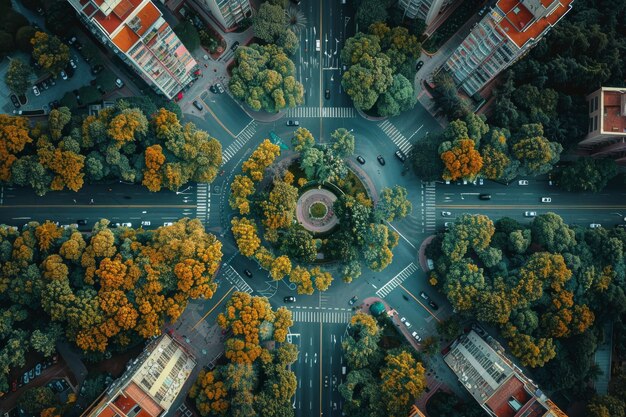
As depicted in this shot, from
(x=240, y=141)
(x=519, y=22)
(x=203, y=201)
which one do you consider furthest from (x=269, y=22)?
(x=519, y=22)

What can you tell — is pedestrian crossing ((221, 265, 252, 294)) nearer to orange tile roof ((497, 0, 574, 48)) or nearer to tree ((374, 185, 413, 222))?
tree ((374, 185, 413, 222))

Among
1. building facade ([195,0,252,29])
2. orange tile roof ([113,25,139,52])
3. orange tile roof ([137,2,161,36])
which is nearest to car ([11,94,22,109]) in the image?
orange tile roof ([113,25,139,52])

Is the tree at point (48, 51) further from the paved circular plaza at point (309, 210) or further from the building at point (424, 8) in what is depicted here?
the building at point (424, 8)

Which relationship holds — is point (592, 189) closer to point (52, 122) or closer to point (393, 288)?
point (393, 288)

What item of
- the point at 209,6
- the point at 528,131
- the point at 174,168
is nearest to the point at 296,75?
the point at 209,6

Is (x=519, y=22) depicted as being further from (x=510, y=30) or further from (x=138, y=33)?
(x=138, y=33)

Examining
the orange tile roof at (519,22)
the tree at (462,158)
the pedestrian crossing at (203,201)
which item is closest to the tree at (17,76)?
the pedestrian crossing at (203,201)
